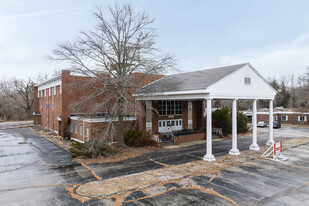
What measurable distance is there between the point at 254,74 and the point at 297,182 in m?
9.35

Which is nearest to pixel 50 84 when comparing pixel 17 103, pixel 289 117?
pixel 17 103

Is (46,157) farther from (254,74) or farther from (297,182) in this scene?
(254,74)

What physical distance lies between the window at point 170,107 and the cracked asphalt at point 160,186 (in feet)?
24.7

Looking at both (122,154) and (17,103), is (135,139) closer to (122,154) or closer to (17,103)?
(122,154)

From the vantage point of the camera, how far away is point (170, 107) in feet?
77.7

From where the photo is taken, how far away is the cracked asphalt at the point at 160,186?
26.6ft

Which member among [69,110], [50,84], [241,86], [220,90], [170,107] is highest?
[50,84]

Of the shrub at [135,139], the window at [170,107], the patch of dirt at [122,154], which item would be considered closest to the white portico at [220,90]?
the shrub at [135,139]

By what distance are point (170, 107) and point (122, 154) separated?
963 cm

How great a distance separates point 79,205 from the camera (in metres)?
7.71

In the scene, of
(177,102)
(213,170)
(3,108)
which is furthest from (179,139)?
(3,108)

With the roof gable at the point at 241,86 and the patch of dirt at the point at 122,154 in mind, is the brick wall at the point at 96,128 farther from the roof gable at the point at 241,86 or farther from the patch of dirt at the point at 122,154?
the roof gable at the point at 241,86

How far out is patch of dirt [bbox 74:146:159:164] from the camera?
14.1 meters

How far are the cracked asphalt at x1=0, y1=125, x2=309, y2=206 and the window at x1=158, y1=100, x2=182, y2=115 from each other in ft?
24.7
